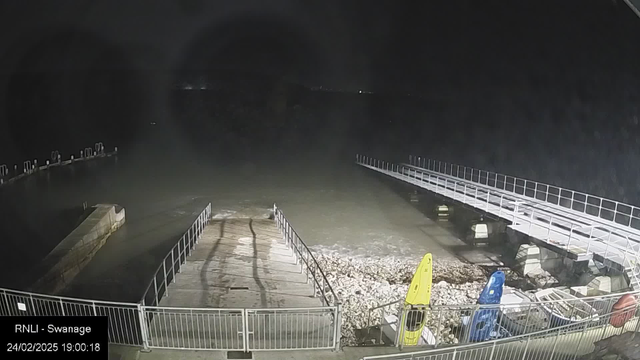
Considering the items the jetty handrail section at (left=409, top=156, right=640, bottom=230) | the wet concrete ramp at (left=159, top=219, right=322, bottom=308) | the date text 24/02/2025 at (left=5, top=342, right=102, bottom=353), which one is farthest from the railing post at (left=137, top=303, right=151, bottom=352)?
the jetty handrail section at (left=409, top=156, right=640, bottom=230)

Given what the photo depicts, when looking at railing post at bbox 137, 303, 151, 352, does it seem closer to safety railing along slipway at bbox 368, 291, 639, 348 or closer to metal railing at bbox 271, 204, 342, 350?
metal railing at bbox 271, 204, 342, 350

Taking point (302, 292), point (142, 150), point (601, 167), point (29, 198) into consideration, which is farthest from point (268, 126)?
point (302, 292)

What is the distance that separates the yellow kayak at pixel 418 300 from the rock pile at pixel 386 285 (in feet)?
4.77

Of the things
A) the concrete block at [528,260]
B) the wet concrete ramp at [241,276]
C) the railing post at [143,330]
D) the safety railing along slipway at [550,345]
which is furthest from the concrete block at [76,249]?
the concrete block at [528,260]

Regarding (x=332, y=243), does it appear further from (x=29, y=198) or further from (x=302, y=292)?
(x=29, y=198)

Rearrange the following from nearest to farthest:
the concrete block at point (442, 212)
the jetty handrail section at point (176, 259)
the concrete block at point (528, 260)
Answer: the jetty handrail section at point (176, 259)
the concrete block at point (528, 260)
the concrete block at point (442, 212)

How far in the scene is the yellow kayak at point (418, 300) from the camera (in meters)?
9.27

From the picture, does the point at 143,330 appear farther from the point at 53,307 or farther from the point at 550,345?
the point at 550,345

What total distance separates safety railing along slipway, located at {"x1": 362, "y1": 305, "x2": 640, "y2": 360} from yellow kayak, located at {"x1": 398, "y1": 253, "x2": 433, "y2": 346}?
5.56 feet

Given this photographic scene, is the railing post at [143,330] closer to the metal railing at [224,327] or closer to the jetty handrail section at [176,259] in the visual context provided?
the metal railing at [224,327]

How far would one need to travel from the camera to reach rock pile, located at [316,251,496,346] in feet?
39.8

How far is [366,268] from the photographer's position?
16391 mm

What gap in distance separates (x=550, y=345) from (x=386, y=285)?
22.8 ft

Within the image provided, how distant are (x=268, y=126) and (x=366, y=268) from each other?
3010 inches
